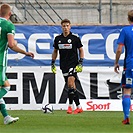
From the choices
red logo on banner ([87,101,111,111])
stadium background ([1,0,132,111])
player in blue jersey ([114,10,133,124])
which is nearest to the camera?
player in blue jersey ([114,10,133,124])

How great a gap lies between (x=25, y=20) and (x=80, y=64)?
6.33 m

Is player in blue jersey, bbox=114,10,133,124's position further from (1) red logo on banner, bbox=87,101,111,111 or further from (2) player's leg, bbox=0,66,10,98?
(1) red logo on banner, bbox=87,101,111,111

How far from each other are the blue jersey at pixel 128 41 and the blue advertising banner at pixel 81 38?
5120 millimetres

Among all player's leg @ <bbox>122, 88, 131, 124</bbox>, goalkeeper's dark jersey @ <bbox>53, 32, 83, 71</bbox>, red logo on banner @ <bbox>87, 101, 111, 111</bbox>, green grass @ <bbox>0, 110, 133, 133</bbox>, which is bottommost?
red logo on banner @ <bbox>87, 101, 111, 111</bbox>

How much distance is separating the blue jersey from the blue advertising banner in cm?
512

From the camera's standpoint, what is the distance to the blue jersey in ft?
36.5

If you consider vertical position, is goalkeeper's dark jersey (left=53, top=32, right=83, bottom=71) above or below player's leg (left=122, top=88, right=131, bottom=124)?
above

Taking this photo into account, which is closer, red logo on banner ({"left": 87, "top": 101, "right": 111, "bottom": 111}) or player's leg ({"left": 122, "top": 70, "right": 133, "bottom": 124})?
player's leg ({"left": 122, "top": 70, "right": 133, "bottom": 124})

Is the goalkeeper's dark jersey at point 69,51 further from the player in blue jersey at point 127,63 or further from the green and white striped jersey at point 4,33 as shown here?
the green and white striped jersey at point 4,33

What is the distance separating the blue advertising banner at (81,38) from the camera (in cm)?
1642

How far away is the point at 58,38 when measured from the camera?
14695mm

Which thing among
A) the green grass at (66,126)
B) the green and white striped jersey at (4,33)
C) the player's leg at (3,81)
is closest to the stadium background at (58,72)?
the green grass at (66,126)

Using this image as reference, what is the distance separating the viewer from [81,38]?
53.9 ft

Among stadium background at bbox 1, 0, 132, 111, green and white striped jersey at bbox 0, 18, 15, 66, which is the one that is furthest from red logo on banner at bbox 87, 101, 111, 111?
green and white striped jersey at bbox 0, 18, 15, 66
